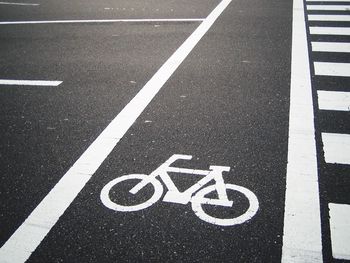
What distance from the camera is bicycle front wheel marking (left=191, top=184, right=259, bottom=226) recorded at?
130 inches

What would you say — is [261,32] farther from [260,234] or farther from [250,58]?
[260,234]

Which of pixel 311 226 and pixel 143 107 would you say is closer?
pixel 311 226

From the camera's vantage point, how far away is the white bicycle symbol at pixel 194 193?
3.38m

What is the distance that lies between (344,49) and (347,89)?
2340 millimetres

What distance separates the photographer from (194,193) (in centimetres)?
364

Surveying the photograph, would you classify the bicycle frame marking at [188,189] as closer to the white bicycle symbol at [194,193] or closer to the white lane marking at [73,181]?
the white bicycle symbol at [194,193]

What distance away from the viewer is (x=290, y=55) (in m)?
7.33

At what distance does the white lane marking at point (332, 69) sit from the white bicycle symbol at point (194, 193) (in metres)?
3.68

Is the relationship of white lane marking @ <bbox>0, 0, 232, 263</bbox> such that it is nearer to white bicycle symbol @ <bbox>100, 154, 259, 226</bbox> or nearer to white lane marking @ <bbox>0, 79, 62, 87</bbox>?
white bicycle symbol @ <bbox>100, 154, 259, 226</bbox>

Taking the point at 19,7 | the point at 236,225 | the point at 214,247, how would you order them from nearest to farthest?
the point at 214,247 < the point at 236,225 < the point at 19,7

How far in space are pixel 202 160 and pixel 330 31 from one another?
22.1 ft

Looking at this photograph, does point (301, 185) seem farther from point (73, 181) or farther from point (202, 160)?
point (73, 181)

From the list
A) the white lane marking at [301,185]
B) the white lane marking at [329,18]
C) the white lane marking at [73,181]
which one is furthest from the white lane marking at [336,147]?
the white lane marking at [329,18]

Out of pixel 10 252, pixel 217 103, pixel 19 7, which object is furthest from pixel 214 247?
pixel 19 7
